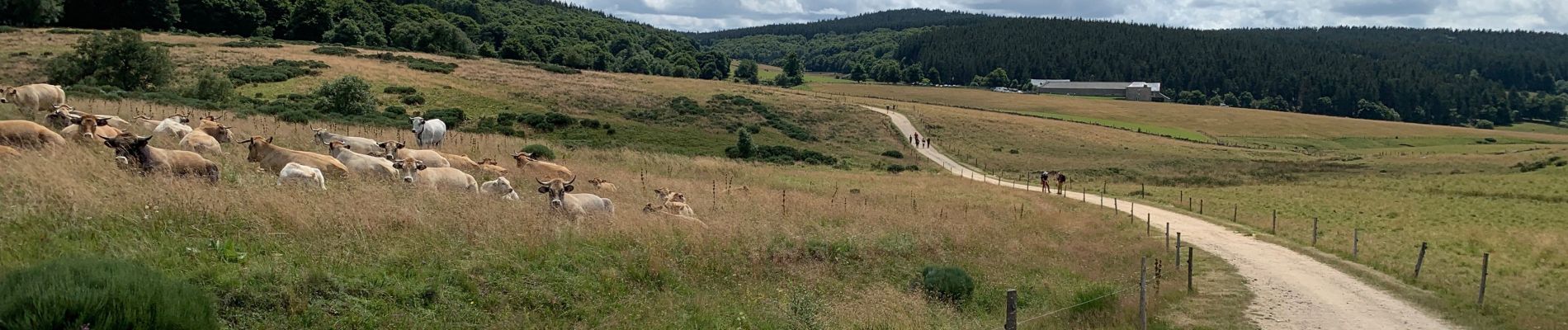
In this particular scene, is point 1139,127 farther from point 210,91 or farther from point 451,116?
point 210,91

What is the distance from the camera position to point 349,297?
27.1ft

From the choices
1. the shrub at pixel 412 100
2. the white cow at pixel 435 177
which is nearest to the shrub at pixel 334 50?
the shrub at pixel 412 100

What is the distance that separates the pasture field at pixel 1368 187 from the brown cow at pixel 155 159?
19.9 m

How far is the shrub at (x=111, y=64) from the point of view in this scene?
135 ft

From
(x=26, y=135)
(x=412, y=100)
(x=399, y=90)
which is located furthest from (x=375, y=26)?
(x=26, y=135)

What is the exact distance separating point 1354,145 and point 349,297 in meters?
106

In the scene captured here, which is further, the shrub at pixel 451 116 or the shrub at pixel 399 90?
the shrub at pixel 399 90

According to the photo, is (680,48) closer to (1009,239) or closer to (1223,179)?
(1223,179)

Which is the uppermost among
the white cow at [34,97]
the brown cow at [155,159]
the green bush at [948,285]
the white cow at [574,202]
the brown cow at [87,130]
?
the white cow at [34,97]

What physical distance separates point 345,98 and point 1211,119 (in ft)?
345

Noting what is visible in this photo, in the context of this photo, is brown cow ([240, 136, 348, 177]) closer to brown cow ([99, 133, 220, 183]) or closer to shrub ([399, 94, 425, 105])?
brown cow ([99, 133, 220, 183])

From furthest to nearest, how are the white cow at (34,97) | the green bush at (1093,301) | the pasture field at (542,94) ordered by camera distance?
the pasture field at (542,94)
the white cow at (34,97)
the green bush at (1093,301)

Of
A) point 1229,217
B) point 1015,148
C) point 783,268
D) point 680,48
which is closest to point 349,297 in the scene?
point 783,268

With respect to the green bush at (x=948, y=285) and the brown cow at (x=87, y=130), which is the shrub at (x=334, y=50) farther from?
the green bush at (x=948, y=285)
